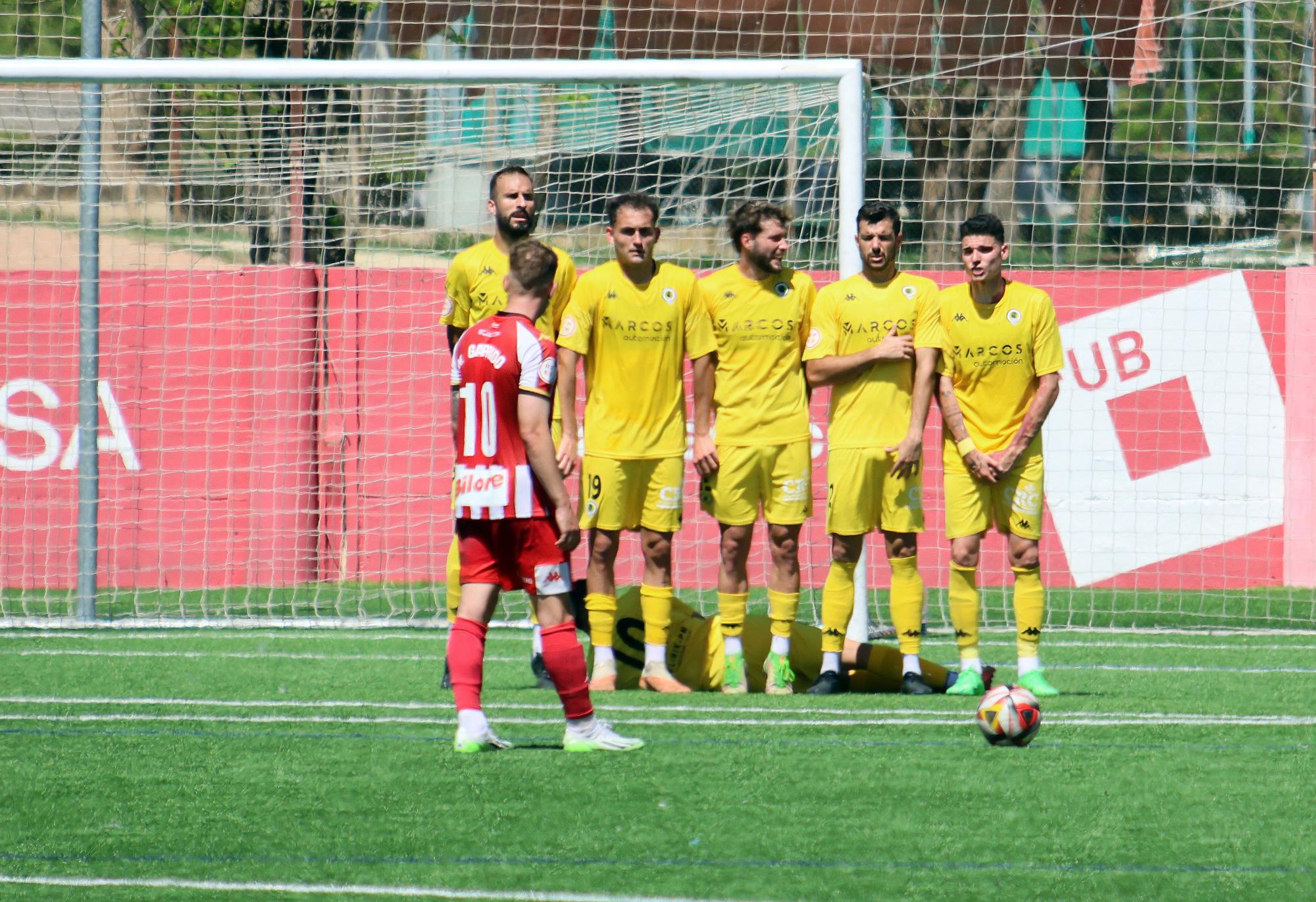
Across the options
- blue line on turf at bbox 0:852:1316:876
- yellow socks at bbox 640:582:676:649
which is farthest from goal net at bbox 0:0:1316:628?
blue line on turf at bbox 0:852:1316:876

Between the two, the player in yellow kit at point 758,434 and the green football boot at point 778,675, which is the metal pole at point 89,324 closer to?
the player in yellow kit at point 758,434

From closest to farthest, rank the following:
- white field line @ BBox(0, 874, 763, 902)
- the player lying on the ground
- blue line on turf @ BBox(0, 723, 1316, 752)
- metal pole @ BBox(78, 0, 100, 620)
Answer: white field line @ BBox(0, 874, 763, 902)
blue line on turf @ BBox(0, 723, 1316, 752)
the player lying on the ground
metal pole @ BBox(78, 0, 100, 620)

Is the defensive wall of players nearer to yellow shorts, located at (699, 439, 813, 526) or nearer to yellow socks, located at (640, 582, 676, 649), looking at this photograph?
yellow shorts, located at (699, 439, 813, 526)

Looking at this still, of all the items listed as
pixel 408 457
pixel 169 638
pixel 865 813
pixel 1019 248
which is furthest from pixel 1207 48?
pixel 865 813

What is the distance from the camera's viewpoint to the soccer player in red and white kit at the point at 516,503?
17.0 ft

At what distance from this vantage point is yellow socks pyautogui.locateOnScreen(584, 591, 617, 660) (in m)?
6.96

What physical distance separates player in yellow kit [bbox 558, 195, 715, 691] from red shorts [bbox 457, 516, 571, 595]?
5.25 feet

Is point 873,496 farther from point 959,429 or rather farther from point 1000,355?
point 1000,355

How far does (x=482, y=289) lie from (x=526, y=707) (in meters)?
1.90

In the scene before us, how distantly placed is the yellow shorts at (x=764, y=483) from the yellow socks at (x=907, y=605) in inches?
20.7

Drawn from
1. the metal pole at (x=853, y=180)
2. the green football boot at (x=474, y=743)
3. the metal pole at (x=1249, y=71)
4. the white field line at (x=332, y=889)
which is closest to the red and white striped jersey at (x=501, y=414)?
the green football boot at (x=474, y=743)

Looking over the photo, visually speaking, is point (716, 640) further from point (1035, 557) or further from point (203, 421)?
point (203, 421)

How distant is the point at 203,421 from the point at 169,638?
2824 millimetres

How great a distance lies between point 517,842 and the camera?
4.00 metres
